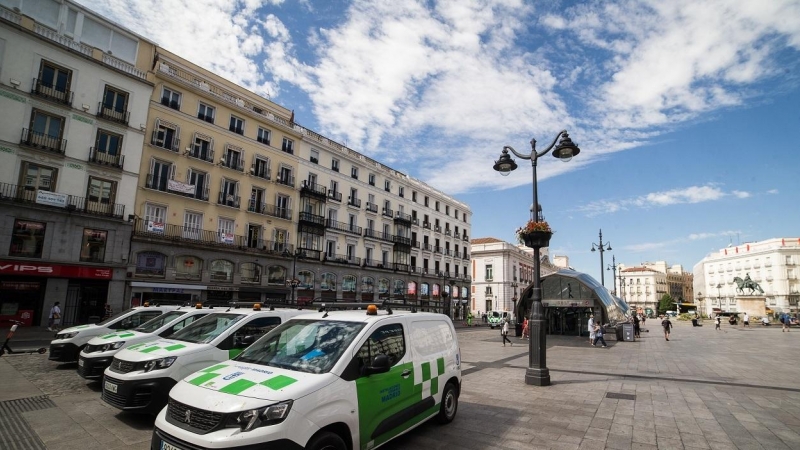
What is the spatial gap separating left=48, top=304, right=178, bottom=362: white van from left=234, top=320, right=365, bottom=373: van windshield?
7194 mm

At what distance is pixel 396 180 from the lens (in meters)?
48.0

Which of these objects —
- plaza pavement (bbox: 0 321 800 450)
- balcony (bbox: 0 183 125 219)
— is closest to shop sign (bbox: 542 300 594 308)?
plaza pavement (bbox: 0 321 800 450)

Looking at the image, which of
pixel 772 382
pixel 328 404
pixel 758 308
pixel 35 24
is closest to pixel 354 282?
pixel 35 24

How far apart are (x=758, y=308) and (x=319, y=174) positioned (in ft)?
195

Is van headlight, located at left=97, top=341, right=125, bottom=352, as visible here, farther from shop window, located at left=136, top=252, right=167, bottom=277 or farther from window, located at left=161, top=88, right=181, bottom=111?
window, located at left=161, top=88, right=181, bottom=111

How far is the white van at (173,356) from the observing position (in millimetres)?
5844

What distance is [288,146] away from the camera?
36188 millimetres

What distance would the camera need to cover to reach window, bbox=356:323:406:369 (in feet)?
15.0

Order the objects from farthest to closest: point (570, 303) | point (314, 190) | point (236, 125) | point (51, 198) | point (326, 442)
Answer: point (314, 190)
point (236, 125)
point (570, 303)
point (51, 198)
point (326, 442)

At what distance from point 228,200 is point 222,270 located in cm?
555

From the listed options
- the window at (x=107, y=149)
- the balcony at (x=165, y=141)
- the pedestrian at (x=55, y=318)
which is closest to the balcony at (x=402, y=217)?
the balcony at (x=165, y=141)

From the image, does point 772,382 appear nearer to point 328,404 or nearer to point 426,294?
point 328,404

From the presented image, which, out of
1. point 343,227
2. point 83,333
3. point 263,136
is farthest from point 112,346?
point 343,227

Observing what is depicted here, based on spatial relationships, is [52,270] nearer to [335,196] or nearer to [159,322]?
[159,322]
